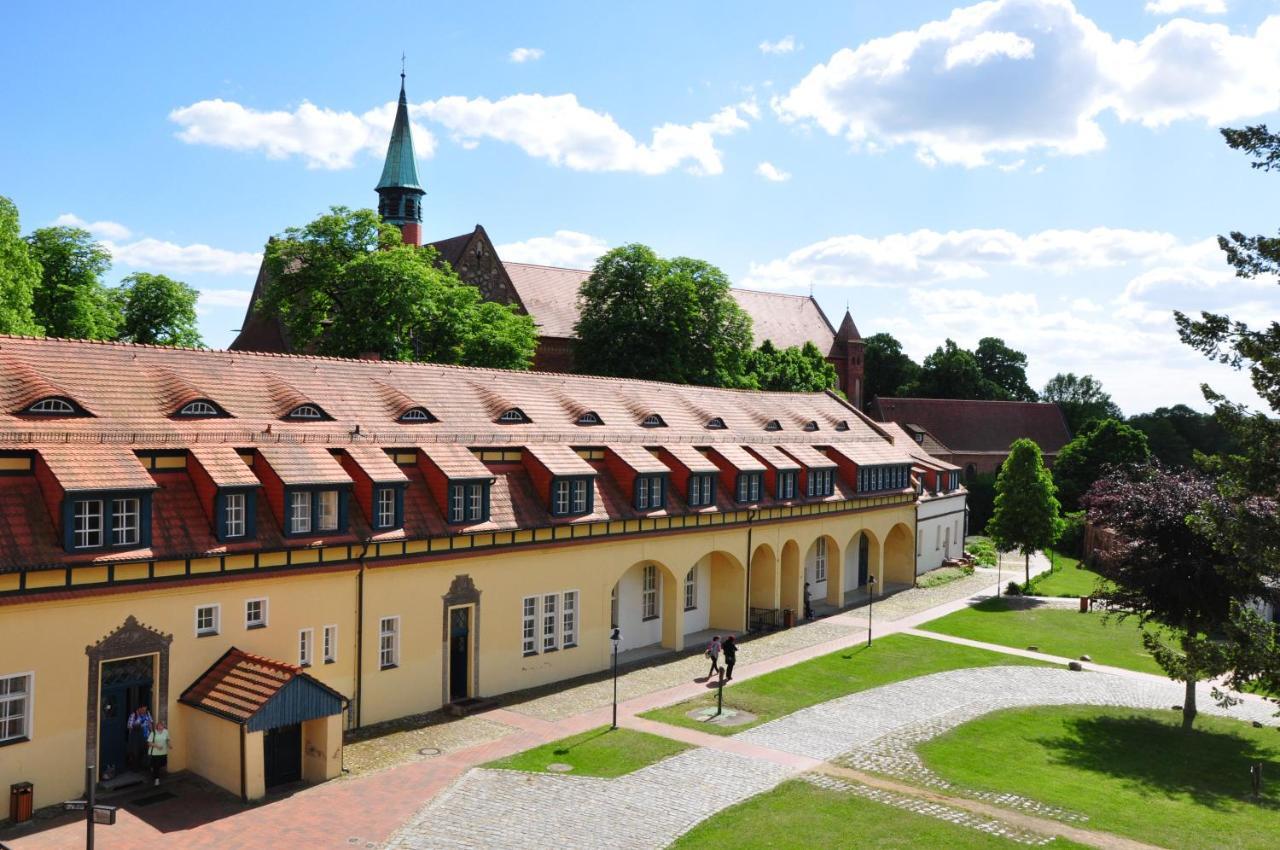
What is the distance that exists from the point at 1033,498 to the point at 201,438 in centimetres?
3933

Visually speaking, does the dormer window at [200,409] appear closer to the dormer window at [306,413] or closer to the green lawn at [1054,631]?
the dormer window at [306,413]

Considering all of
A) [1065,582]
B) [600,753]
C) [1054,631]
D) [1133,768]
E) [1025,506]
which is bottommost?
[1133,768]

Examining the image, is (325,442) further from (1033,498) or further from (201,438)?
(1033,498)

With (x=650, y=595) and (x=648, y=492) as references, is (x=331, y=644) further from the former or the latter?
(x=650, y=595)

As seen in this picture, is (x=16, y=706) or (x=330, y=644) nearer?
(x=16, y=706)

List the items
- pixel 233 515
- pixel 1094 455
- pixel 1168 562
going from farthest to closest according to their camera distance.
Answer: pixel 1094 455 → pixel 1168 562 → pixel 233 515

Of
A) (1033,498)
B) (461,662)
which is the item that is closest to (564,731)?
(461,662)

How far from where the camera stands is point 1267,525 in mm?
16984

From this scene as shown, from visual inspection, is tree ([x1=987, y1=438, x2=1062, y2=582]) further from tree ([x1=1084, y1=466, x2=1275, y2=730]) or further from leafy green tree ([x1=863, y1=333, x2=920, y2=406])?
leafy green tree ([x1=863, y1=333, x2=920, y2=406])

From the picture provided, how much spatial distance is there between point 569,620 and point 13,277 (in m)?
28.3

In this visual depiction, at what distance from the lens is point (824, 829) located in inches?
749

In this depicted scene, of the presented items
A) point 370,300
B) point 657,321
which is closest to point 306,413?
point 370,300

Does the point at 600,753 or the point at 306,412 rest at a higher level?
the point at 306,412

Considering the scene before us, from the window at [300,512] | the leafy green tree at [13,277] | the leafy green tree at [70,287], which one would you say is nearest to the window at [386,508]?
the window at [300,512]
